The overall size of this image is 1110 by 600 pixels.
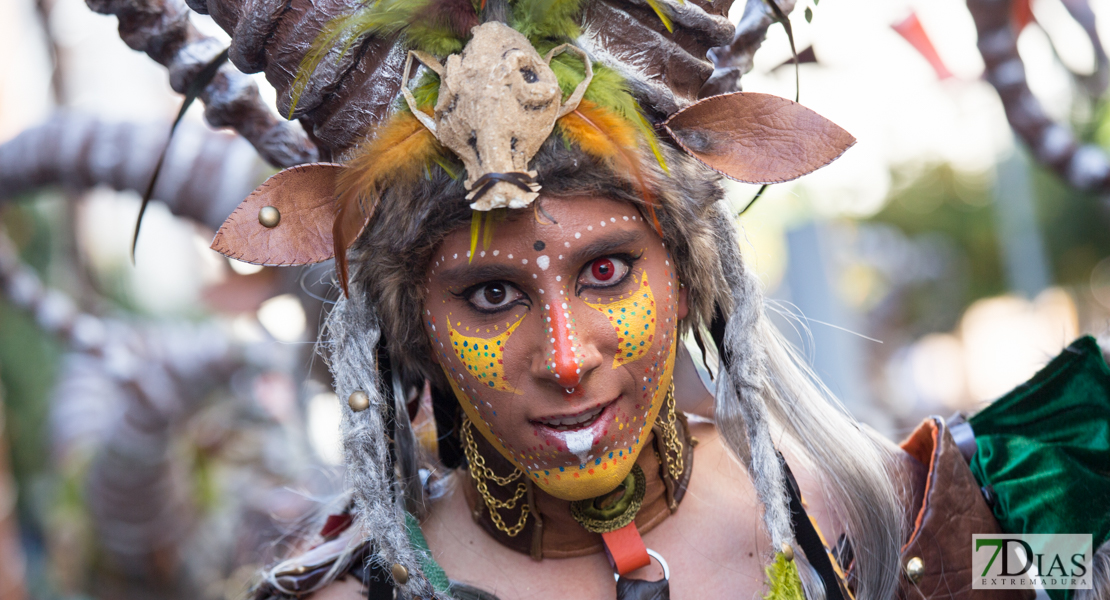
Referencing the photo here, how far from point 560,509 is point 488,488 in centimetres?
18

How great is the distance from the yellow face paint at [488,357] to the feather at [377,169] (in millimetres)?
→ 301

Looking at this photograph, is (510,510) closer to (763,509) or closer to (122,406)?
(763,509)

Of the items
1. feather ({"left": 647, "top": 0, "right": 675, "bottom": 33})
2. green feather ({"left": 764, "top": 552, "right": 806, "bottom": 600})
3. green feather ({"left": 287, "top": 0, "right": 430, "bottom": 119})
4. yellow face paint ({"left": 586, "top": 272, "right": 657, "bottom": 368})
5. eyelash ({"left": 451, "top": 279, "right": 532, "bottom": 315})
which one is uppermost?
feather ({"left": 647, "top": 0, "right": 675, "bottom": 33})

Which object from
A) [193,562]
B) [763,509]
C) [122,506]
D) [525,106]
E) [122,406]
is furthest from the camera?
[193,562]

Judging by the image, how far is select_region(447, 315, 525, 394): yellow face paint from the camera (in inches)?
61.7

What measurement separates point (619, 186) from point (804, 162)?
0.39 m

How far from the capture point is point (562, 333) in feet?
4.89

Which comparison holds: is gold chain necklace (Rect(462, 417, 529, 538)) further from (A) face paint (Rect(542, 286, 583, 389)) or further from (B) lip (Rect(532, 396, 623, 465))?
(A) face paint (Rect(542, 286, 583, 389))

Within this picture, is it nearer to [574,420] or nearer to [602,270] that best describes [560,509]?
[574,420]

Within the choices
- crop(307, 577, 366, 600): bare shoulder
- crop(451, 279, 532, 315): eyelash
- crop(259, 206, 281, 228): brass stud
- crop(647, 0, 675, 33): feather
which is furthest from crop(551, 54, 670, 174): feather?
crop(307, 577, 366, 600): bare shoulder

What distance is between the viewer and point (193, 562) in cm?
655

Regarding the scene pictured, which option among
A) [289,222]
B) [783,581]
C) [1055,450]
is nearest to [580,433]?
[783,581]

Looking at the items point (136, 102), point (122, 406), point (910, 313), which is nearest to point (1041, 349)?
point (122, 406)

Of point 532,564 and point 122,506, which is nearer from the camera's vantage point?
point 532,564
